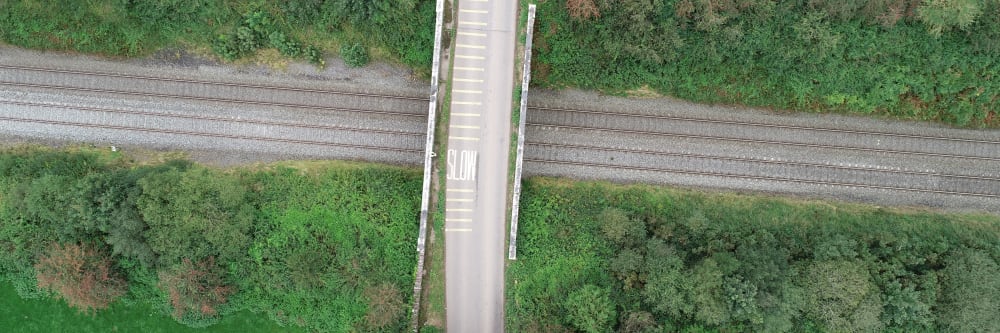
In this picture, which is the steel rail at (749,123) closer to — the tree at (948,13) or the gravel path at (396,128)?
the gravel path at (396,128)

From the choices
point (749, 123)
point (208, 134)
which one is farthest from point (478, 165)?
point (208, 134)

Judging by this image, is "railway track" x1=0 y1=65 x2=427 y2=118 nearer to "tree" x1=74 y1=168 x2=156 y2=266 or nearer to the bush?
the bush

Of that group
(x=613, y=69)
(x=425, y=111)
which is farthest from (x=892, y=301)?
(x=425, y=111)

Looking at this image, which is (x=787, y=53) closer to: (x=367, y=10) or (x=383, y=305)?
(x=367, y=10)

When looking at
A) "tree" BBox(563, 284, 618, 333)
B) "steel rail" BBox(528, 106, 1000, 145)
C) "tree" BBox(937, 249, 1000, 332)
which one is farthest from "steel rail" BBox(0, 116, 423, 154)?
"tree" BBox(937, 249, 1000, 332)

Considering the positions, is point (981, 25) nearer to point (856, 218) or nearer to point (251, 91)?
point (856, 218)
